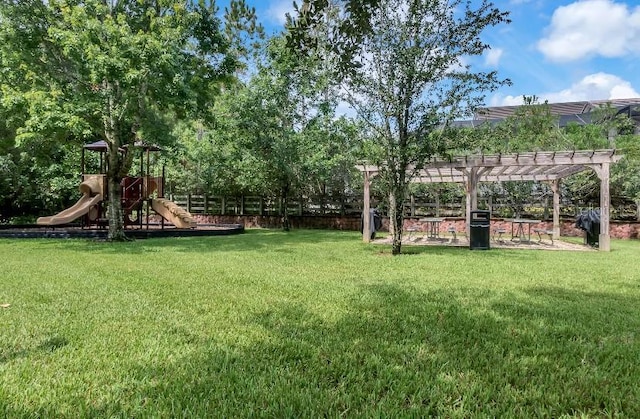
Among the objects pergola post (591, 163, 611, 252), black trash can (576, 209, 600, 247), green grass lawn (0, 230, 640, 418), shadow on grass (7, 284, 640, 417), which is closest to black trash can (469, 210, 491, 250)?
pergola post (591, 163, 611, 252)

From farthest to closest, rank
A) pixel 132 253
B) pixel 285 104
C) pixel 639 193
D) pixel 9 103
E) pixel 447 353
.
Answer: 1. pixel 285 104
2. pixel 639 193
3. pixel 9 103
4. pixel 132 253
5. pixel 447 353

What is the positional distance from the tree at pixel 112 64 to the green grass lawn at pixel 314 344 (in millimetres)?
4926

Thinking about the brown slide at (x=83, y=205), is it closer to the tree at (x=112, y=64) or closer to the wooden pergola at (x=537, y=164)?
the tree at (x=112, y=64)

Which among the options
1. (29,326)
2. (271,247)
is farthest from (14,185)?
(29,326)

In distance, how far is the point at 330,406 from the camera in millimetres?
2021

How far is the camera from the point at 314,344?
2.91 m

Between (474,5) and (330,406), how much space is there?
855 cm

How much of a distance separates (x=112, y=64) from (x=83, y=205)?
5.78 meters

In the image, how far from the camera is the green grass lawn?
2.08m

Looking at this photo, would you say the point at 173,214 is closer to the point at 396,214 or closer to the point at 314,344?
the point at 396,214

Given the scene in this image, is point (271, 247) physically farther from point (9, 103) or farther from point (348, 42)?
point (348, 42)

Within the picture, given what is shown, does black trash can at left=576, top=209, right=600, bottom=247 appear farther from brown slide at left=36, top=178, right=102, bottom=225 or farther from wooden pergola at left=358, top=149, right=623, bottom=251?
brown slide at left=36, top=178, right=102, bottom=225

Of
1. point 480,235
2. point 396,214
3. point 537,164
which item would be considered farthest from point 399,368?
point 537,164

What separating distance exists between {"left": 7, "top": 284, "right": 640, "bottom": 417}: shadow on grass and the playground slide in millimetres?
10701
